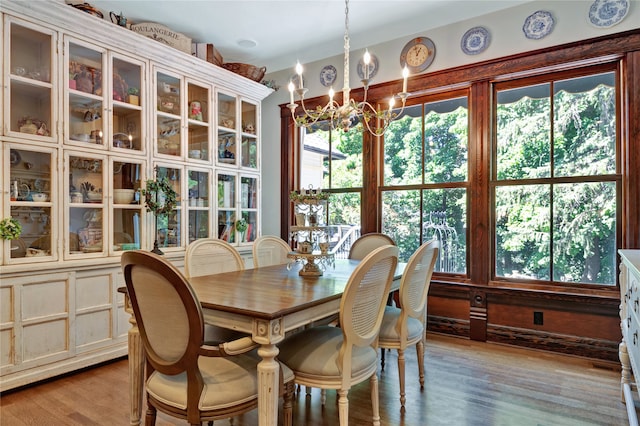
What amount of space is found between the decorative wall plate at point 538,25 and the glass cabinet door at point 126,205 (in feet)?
11.4

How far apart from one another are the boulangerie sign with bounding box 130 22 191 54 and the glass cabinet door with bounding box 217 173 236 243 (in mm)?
1248

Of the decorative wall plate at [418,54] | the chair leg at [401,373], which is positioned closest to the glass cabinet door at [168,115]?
the decorative wall plate at [418,54]

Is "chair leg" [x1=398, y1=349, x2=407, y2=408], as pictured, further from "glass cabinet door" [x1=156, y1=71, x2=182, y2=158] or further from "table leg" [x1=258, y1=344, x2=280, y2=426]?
"glass cabinet door" [x1=156, y1=71, x2=182, y2=158]

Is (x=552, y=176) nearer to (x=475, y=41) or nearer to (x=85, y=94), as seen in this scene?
(x=475, y=41)

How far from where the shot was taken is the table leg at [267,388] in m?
1.44

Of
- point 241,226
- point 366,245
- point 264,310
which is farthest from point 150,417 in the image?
point 241,226

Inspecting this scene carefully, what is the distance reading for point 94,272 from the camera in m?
2.80

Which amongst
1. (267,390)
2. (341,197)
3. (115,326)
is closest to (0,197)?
(115,326)

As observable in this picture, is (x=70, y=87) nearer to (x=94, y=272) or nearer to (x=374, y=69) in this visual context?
(x=94, y=272)

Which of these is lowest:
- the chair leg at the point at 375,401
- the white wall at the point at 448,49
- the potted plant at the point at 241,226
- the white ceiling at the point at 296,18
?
the chair leg at the point at 375,401

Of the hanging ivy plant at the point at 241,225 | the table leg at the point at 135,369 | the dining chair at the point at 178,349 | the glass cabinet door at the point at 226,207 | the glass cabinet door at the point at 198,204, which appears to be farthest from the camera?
the hanging ivy plant at the point at 241,225

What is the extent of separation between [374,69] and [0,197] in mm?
3341

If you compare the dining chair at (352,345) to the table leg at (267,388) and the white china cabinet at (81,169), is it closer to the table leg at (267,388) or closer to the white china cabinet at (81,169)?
the table leg at (267,388)

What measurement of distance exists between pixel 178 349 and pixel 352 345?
2.43ft
